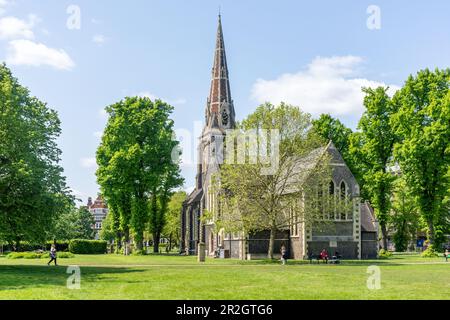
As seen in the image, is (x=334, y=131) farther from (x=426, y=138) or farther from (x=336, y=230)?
(x=336, y=230)

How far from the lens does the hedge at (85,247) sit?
245 feet

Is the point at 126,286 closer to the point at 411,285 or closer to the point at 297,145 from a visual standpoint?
the point at 411,285

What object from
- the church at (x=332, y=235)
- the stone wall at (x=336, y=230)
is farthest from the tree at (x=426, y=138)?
the stone wall at (x=336, y=230)

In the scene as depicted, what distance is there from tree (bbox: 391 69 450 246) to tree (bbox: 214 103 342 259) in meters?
13.9

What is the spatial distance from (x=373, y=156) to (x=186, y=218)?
3559 centimetres

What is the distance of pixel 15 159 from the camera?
33.1 metres

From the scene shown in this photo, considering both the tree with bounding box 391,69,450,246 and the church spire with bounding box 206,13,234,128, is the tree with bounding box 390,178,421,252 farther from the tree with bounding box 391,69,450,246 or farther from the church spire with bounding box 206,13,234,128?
the church spire with bounding box 206,13,234,128

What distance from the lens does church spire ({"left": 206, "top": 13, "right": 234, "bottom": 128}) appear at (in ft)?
309

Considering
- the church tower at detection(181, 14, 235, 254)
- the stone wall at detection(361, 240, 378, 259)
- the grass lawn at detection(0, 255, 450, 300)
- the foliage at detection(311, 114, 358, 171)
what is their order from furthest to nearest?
the church tower at detection(181, 14, 235, 254) → the foliage at detection(311, 114, 358, 171) → the stone wall at detection(361, 240, 378, 259) → the grass lawn at detection(0, 255, 450, 300)

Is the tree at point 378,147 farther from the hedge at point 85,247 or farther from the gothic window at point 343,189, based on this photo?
the hedge at point 85,247

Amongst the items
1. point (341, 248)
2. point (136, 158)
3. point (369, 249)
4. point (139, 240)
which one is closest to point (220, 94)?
point (136, 158)

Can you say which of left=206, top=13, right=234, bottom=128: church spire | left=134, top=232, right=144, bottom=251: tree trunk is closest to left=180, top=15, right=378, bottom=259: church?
left=134, top=232, right=144, bottom=251: tree trunk

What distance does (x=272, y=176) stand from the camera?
47312 millimetres

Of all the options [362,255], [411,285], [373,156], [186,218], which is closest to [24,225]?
[411,285]
